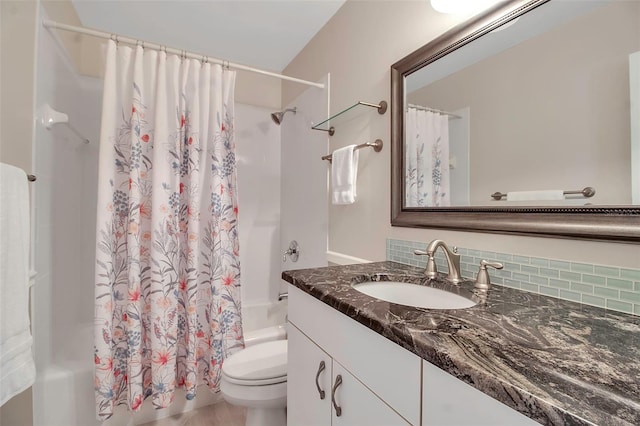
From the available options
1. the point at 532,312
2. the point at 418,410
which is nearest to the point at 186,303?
the point at 418,410

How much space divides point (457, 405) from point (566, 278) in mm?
556

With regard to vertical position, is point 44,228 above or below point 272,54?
below

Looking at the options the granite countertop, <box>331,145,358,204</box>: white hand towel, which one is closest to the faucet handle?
the granite countertop

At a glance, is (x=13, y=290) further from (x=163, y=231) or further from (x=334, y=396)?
(x=334, y=396)

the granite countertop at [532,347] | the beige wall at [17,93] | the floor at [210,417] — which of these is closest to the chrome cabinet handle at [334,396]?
the granite countertop at [532,347]

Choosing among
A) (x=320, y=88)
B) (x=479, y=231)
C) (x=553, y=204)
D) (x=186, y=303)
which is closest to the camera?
(x=553, y=204)

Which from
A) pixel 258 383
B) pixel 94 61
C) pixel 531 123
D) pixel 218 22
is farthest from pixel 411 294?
pixel 94 61

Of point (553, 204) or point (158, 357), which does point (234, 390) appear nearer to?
point (158, 357)

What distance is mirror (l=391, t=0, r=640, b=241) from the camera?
0.69m

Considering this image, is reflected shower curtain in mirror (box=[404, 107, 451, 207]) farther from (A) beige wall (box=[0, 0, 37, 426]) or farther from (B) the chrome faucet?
(A) beige wall (box=[0, 0, 37, 426])

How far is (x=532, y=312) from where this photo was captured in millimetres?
677

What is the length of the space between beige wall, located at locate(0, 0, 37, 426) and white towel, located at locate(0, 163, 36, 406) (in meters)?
0.36

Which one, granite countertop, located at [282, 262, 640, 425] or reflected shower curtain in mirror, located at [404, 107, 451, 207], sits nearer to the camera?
granite countertop, located at [282, 262, 640, 425]

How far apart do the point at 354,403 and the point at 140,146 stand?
147 cm
